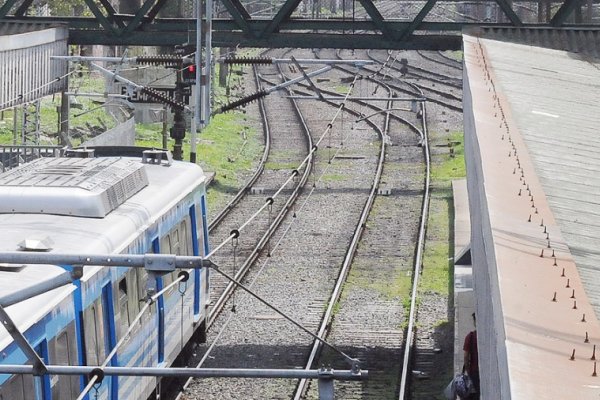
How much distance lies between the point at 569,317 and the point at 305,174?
23.5 metres

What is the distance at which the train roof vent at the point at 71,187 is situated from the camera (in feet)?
36.1

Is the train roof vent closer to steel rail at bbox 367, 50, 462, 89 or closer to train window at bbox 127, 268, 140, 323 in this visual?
train window at bbox 127, 268, 140, 323

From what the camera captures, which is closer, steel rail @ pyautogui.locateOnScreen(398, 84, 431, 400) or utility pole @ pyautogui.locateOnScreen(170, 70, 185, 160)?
steel rail @ pyautogui.locateOnScreen(398, 84, 431, 400)

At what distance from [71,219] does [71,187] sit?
43 cm

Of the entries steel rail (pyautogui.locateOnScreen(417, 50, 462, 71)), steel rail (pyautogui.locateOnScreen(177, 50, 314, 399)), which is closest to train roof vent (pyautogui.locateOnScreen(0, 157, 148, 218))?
steel rail (pyautogui.locateOnScreen(177, 50, 314, 399))

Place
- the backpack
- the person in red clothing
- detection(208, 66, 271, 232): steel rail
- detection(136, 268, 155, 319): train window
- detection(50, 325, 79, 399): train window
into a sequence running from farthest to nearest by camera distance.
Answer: detection(208, 66, 271, 232): steel rail → the person in red clothing → detection(136, 268, 155, 319): train window → the backpack → detection(50, 325, 79, 399): train window

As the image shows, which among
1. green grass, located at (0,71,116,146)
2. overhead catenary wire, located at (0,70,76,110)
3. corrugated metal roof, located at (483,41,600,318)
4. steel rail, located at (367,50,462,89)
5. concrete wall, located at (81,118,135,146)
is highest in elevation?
corrugated metal roof, located at (483,41,600,318)

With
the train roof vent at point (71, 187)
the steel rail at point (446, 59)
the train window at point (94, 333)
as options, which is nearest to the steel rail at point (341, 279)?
the train window at point (94, 333)

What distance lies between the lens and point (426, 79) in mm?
48594

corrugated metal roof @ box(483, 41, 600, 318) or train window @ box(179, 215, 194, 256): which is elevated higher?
corrugated metal roof @ box(483, 41, 600, 318)

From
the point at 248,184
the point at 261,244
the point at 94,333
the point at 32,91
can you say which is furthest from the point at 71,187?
the point at 248,184

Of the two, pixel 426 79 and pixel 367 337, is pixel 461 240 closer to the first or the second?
A: pixel 367 337

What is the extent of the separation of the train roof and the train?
0.03 ft

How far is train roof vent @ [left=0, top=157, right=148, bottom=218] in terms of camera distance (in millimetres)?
11008
